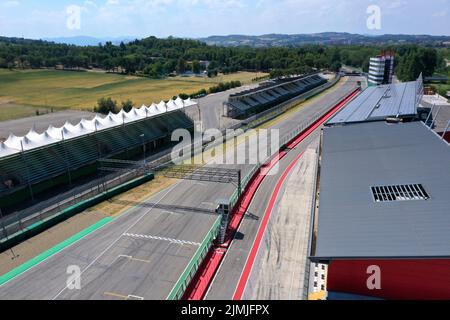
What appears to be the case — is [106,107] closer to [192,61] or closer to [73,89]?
[73,89]

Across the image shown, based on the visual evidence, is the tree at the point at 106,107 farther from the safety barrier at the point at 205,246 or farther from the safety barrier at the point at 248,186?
the safety barrier at the point at 248,186

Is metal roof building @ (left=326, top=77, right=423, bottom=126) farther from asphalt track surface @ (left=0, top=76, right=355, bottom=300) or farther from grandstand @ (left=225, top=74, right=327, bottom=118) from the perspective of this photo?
grandstand @ (left=225, top=74, right=327, bottom=118)

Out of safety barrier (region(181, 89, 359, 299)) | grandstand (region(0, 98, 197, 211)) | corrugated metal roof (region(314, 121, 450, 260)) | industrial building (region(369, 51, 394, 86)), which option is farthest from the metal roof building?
industrial building (region(369, 51, 394, 86))

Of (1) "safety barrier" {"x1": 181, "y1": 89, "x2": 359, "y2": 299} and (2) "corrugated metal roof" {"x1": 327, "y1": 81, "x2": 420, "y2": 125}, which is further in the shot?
(2) "corrugated metal roof" {"x1": 327, "y1": 81, "x2": 420, "y2": 125}

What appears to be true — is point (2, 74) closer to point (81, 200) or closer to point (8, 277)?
point (81, 200)

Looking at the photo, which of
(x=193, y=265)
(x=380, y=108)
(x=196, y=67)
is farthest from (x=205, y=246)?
(x=196, y=67)

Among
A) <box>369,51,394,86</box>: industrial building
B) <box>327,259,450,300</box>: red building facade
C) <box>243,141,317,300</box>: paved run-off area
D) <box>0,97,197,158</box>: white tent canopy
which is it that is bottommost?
<box>243,141,317,300</box>: paved run-off area
